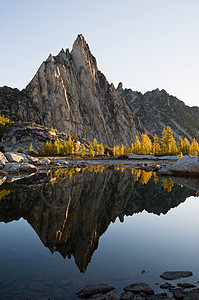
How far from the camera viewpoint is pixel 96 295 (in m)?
5.44

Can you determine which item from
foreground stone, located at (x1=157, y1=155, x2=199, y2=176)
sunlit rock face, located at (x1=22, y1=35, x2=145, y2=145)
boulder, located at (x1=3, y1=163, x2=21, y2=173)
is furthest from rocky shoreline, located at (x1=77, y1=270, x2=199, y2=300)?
sunlit rock face, located at (x1=22, y1=35, x2=145, y2=145)

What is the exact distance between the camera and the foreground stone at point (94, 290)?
5.46 metres

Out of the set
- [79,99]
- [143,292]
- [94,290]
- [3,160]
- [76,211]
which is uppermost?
[79,99]

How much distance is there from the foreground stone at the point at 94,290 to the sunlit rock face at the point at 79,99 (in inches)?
5714

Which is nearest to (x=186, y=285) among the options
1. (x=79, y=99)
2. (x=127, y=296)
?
(x=127, y=296)

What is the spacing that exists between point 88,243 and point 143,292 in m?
3.63

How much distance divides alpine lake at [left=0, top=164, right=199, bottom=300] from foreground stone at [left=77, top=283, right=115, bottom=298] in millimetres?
147

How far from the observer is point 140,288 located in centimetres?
576

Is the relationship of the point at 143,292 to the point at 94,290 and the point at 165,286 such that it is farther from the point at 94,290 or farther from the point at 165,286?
the point at 94,290

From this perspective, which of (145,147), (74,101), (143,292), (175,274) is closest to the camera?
(143,292)

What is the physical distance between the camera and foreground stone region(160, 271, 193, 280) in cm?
638

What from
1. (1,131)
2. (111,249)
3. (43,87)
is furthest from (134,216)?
(43,87)

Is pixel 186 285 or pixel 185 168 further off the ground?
pixel 185 168

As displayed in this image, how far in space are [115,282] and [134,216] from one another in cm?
783
